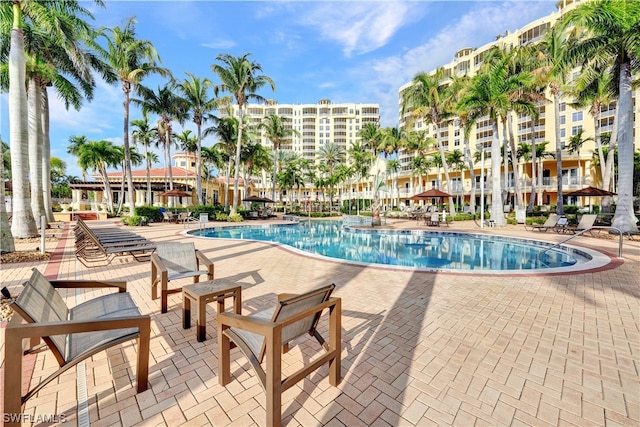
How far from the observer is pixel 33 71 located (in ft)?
46.7

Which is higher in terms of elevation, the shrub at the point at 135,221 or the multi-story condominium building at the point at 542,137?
the multi-story condominium building at the point at 542,137

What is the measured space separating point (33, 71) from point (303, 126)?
261 feet

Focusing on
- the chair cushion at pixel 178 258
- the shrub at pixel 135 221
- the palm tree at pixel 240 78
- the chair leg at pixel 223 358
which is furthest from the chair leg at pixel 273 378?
the palm tree at pixel 240 78

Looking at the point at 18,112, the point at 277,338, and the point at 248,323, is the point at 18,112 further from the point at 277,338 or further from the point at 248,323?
the point at 277,338

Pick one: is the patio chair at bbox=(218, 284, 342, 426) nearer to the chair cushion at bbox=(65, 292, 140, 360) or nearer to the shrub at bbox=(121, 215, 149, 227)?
the chair cushion at bbox=(65, 292, 140, 360)

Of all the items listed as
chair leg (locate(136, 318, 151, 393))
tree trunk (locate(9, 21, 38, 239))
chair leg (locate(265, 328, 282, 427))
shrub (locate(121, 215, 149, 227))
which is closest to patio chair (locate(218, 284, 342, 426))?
chair leg (locate(265, 328, 282, 427))

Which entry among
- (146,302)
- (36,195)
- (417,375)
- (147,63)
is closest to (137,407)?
(417,375)

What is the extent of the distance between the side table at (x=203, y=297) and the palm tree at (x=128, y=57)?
67.6 feet

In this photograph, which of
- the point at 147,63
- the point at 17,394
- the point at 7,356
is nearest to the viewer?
the point at 7,356

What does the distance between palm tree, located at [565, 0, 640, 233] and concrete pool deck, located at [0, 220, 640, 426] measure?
12.0 meters

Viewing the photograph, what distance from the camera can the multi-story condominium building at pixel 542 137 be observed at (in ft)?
110

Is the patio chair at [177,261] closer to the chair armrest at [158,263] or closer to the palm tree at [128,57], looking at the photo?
the chair armrest at [158,263]

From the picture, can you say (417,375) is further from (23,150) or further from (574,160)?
(574,160)

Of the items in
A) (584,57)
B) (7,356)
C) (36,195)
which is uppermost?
(584,57)
